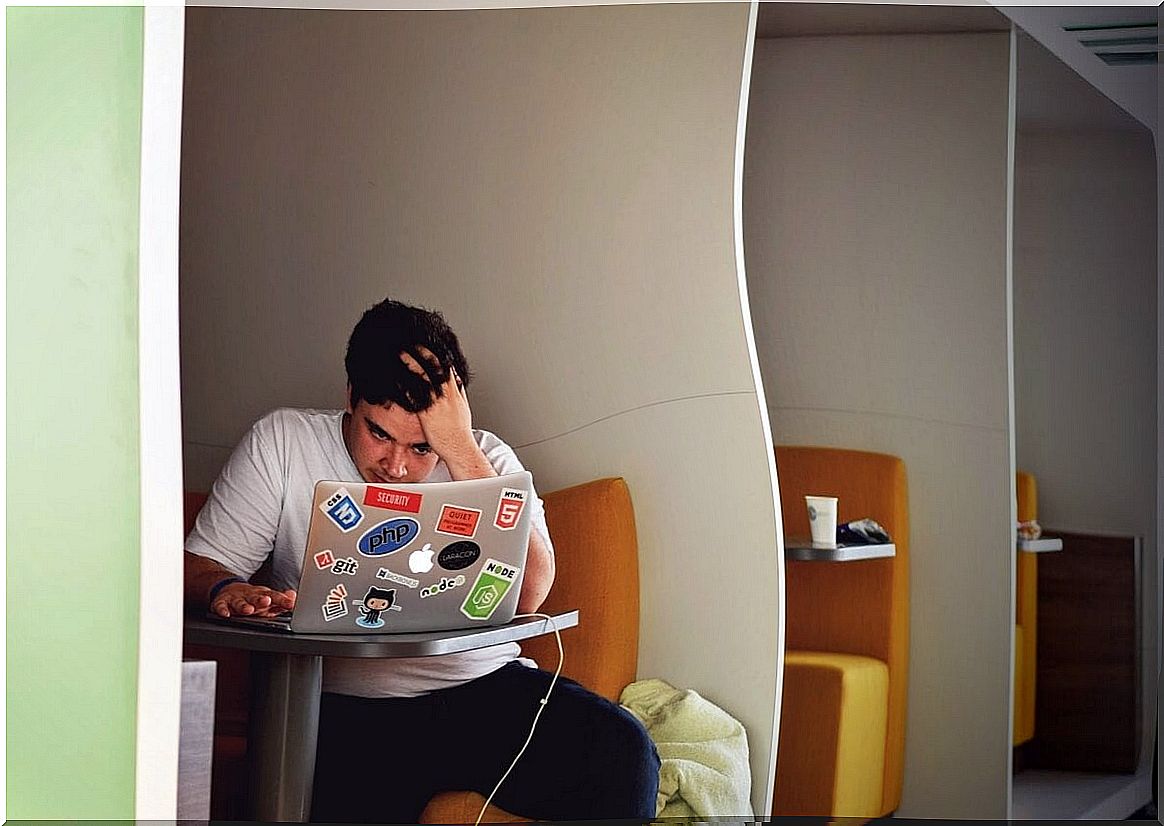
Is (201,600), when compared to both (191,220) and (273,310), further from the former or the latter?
(191,220)

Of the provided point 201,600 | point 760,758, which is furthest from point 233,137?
point 760,758

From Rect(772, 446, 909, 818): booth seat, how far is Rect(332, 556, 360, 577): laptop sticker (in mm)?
1374

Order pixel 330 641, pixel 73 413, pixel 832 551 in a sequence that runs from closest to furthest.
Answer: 1. pixel 73 413
2. pixel 330 641
3. pixel 832 551

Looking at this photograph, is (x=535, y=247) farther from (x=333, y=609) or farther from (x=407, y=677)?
(x=333, y=609)

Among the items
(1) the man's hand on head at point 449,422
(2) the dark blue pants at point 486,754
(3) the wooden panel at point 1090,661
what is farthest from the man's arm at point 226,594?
(3) the wooden panel at point 1090,661

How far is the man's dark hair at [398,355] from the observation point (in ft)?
8.90

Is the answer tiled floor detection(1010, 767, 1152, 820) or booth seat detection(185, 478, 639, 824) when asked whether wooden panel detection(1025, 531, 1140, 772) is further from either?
booth seat detection(185, 478, 639, 824)

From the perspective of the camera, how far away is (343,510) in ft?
6.61

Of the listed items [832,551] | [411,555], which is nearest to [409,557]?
[411,555]

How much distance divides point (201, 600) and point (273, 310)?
982mm

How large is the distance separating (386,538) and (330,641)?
188 mm

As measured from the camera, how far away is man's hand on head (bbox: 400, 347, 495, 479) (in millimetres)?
2664

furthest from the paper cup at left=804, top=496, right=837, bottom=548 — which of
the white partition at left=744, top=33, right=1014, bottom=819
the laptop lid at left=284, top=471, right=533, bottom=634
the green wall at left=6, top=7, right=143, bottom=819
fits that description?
the green wall at left=6, top=7, right=143, bottom=819

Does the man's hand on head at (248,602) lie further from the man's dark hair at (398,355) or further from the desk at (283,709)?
the man's dark hair at (398,355)
